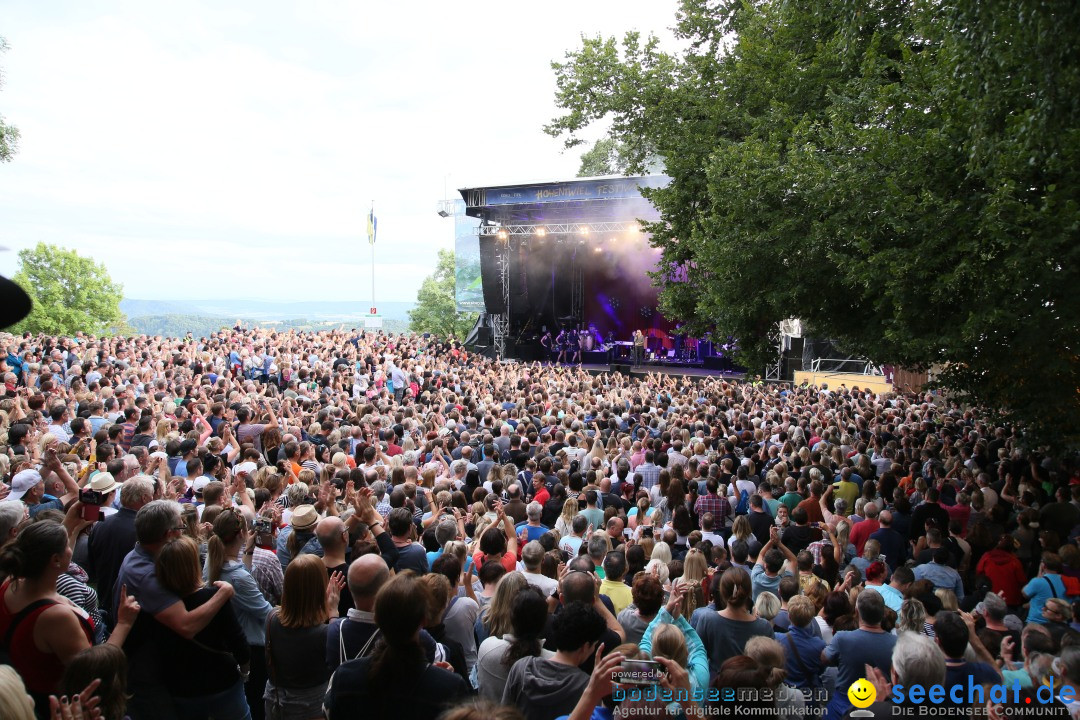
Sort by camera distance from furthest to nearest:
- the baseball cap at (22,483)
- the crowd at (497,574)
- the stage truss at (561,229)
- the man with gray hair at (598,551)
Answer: the stage truss at (561,229) < the baseball cap at (22,483) < the man with gray hair at (598,551) < the crowd at (497,574)

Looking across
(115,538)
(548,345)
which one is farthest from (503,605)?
(548,345)

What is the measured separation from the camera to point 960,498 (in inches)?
304

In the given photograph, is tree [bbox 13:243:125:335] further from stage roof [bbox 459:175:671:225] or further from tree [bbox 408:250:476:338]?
stage roof [bbox 459:175:671:225]

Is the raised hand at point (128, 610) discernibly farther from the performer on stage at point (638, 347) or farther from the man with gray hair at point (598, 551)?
the performer on stage at point (638, 347)

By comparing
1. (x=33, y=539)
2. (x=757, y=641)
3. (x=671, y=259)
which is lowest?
(x=757, y=641)

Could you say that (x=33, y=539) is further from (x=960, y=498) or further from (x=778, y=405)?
(x=778, y=405)

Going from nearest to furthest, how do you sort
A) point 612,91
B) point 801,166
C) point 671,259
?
1. point 801,166
2. point 671,259
3. point 612,91

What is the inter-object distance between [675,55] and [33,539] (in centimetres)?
1264

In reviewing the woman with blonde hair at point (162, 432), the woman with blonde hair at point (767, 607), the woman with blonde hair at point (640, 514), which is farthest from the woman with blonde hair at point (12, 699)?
the woman with blonde hair at point (162, 432)

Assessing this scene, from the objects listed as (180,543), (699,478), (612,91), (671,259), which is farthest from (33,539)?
(612,91)

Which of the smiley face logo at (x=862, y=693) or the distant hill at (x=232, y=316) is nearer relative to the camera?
the smiley face logo at (x=862, y=693)

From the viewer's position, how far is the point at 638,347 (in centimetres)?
2745

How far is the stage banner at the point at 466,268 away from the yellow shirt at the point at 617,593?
1093 inches

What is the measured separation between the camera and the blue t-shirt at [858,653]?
3623 millimetres
